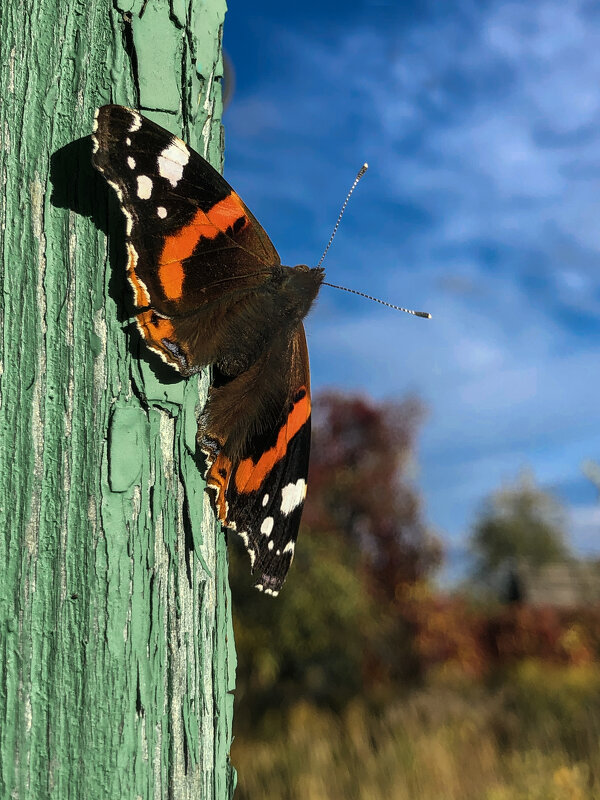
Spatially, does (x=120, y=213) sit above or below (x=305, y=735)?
above

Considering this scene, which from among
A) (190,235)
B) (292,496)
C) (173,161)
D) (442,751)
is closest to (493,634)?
(442,751)

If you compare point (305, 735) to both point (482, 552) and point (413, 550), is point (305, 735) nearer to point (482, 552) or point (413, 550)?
point (413, 550)

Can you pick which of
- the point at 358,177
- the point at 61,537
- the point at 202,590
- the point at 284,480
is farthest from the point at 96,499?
the point at 358,177

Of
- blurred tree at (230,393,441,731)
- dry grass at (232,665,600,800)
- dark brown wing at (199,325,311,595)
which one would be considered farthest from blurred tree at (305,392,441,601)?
dark brown wing at (199,325,311,595)

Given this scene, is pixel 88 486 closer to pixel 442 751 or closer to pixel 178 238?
pixel 178 238

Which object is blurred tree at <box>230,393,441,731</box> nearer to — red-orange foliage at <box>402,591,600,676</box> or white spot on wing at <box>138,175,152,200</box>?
red-orange foliage at <box>402,591,600,676</box>

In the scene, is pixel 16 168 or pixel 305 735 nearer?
pixel 16 168
